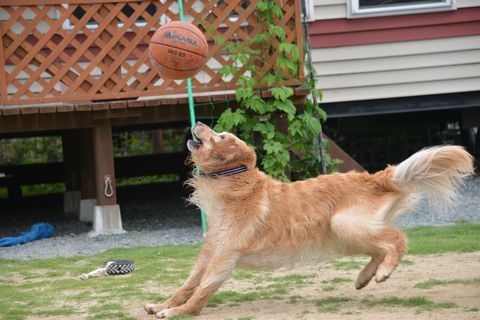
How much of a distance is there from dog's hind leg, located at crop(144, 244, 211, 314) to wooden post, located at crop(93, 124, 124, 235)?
4127mm

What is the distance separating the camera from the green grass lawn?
231 inches

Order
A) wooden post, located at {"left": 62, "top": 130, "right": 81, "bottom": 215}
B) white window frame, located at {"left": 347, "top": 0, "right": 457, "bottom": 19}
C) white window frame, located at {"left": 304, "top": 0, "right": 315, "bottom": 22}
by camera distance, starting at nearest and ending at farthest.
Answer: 1. white window frame, located at {"left": 304, "top": 0, "right": 315, "bottom": 22}
2. white window frame, located at {"left": 347, "top": 0, "right": 457, "bottom": 19}
3. wooden post, located at {"left": 62, "top": 130, "right": 81, "bottom": 215}

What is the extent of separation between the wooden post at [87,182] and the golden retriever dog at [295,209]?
221 inches

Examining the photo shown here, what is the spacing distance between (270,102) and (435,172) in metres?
4.23

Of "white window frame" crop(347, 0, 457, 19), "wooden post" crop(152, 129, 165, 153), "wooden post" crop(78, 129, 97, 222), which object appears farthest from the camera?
"wooden post" crop(152, 129, 165, 153)

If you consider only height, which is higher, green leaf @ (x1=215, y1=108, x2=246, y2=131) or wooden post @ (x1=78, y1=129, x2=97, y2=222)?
green leaf @ (x1=215, y1=108, x2=246, y2=131)

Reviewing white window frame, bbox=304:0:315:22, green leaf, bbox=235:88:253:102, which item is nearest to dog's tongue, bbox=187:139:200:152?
green leaf, bbox=235:88:253:102

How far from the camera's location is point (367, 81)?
38.5 ft

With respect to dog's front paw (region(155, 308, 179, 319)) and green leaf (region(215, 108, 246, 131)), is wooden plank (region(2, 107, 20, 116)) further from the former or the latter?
Result: dog's front paw (region(155, 308, 179, 319))

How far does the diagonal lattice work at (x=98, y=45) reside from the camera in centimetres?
962

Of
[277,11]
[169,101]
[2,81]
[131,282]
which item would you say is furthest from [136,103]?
[131,282]

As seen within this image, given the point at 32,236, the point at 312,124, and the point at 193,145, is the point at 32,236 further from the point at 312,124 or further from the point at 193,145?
the point at 193,145

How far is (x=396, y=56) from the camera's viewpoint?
11.8m

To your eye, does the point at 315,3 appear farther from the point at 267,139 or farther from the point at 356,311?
the point at 356,311
